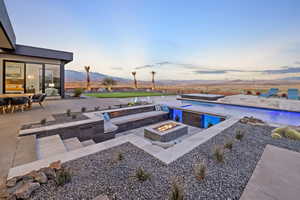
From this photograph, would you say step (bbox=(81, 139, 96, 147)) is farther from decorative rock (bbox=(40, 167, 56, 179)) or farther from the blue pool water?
the blue pool water

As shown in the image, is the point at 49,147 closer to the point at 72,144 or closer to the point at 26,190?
the point at 72,144

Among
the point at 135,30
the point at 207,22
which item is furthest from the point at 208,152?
the point at 135,30

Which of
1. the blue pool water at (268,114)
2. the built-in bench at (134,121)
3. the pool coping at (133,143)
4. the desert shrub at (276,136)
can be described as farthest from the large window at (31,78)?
the desert shrub at (276,136)

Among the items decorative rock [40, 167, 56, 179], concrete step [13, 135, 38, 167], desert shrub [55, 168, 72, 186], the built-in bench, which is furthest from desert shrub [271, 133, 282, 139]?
concrete step [13, 135, 38, 167]

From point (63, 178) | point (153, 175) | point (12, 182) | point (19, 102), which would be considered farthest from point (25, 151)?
point (19, 102)

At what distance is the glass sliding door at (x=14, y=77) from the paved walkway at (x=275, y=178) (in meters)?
12.6

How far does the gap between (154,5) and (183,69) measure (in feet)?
49.8

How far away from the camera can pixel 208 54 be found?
13.1 m

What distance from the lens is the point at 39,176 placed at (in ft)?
5.27

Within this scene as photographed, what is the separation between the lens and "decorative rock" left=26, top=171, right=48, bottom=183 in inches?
61.5

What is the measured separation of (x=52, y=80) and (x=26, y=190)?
35.3 ft

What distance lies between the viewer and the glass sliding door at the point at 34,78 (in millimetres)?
8789

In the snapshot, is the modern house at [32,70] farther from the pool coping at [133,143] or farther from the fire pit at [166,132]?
the fire pit at [166,132]

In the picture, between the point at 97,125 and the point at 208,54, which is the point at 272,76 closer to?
the point at 208,54
